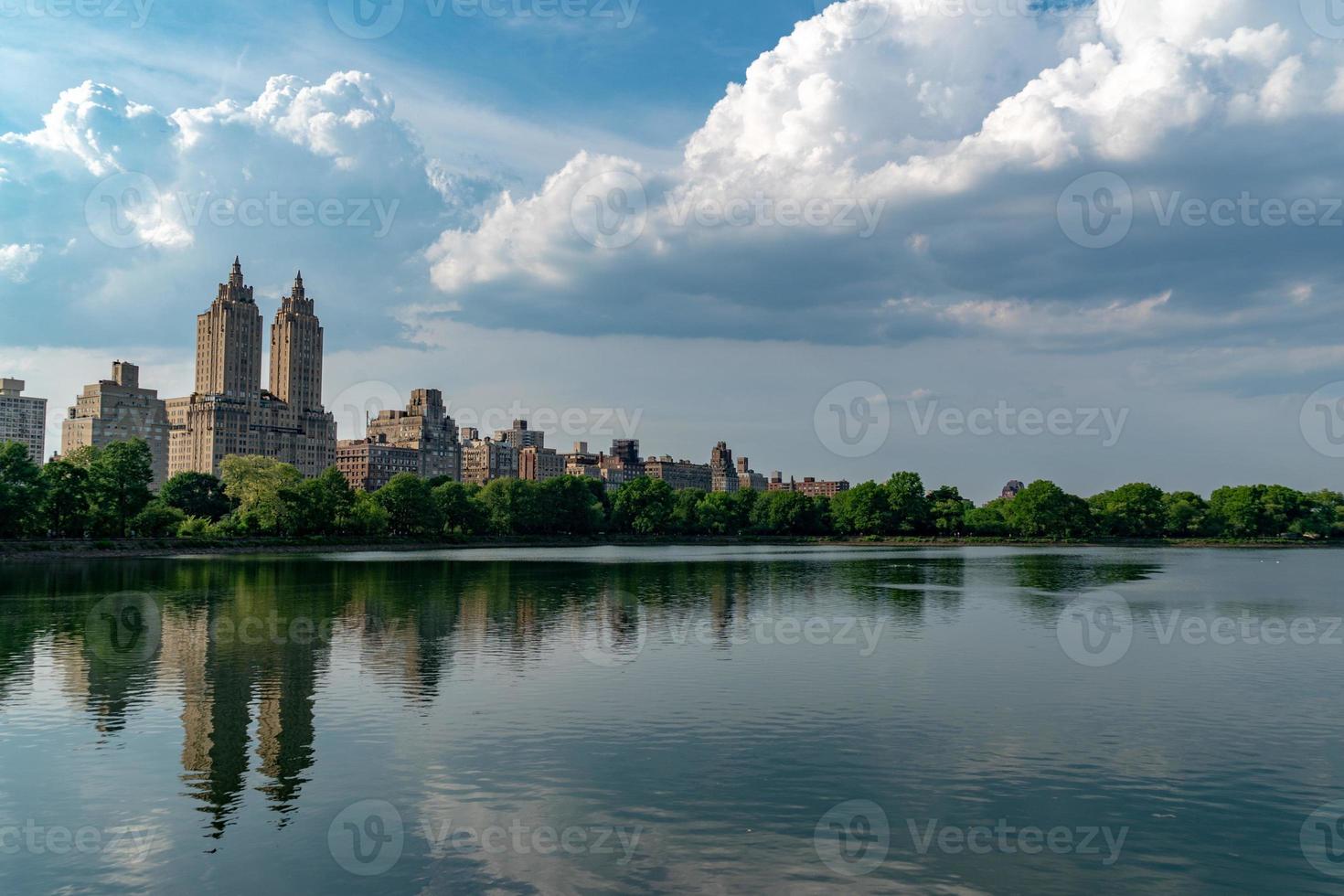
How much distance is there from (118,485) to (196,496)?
4743 centimetres

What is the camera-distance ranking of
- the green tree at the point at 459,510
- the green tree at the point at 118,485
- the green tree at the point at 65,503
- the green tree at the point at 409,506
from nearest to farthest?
the green tree at the point at 65,503 < the green tree at the point at 118,485 < the green tree at the point at 409,506 < the green tree at the point at 459,510

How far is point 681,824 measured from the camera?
760 inches

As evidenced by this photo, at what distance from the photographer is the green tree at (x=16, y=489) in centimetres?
10119

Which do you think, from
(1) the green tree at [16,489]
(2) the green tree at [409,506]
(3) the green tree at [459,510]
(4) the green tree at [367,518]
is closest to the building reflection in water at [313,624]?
(1) the green tree at [16,489]

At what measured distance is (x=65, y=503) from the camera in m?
113

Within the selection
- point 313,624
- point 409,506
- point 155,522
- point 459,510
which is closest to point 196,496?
point 409,506

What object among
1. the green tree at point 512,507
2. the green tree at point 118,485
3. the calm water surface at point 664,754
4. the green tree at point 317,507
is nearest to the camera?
the calm water surface at point 664,754

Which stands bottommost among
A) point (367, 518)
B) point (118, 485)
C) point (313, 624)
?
point (313, 624)

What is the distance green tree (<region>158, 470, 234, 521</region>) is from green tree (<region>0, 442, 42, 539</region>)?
51.0m

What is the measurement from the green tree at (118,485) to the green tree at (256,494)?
47.6 feet

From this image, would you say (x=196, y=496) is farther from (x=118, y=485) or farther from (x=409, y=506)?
(x=118, y=485)

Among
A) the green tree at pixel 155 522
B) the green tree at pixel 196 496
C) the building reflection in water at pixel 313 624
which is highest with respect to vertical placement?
the green tree at pixel 196 496

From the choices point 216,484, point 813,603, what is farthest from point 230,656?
point 216,484

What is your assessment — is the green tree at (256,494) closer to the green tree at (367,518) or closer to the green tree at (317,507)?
the green tree at (317,507)
